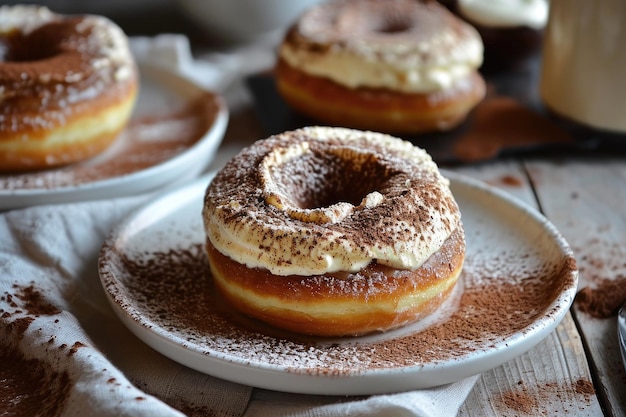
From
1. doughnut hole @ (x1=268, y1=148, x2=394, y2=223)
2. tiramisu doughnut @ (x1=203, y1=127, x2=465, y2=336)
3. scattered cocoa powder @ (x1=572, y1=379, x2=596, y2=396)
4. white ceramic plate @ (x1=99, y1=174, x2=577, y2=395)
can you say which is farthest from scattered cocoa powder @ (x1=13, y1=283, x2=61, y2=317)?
scattered cocoa powder @ (x1=572, y1=379, x2=596, y2=396)

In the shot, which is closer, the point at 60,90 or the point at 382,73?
the point at 60,90

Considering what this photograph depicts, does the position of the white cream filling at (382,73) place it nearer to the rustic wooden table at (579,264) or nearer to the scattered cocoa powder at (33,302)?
the rustic wooden table at (579,264)

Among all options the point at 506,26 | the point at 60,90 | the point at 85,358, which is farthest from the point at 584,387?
the point at 506,26

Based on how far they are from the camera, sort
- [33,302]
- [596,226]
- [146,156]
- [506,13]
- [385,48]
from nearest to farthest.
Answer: [33,302] → [596,226] → [146,156] → [385,48] → [506,13]

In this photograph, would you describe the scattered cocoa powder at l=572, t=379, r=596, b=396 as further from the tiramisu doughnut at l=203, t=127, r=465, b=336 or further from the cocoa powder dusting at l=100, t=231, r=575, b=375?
the tiramisu doughnut at l=203, t=127, r=465, b=336

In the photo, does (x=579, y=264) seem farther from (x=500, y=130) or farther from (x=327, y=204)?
(x=500, y=130)
